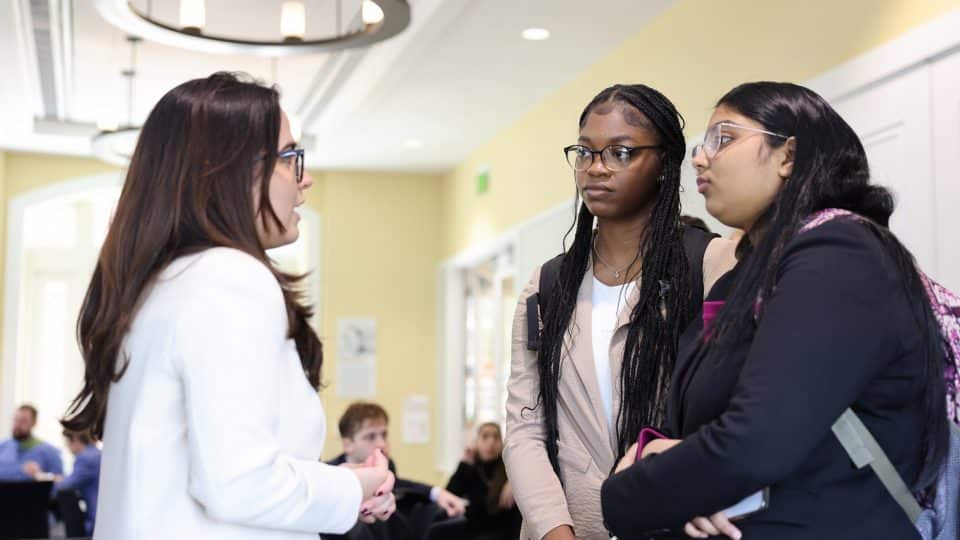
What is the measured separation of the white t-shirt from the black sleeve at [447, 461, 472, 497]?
387 centimetres

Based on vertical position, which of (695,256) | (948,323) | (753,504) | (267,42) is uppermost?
(267,42)

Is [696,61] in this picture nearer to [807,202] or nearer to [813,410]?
[807,202]

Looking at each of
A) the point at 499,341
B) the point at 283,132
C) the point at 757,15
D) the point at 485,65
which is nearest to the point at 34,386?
the point at 499,341

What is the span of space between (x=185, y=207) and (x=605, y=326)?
81 centimetres

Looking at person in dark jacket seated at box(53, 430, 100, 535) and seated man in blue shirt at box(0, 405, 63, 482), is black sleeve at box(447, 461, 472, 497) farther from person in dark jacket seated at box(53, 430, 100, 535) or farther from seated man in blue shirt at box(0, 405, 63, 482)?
seated man in blue shirt at box(0, 405, 63, 482)

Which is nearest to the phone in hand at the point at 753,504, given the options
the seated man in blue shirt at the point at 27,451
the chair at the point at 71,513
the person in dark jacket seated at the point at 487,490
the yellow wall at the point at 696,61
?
the yellow wall at the point at 696,61

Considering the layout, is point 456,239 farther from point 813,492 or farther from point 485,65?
point 813,492

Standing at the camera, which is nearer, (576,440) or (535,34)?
(576,440)

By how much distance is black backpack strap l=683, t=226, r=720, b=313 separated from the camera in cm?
202

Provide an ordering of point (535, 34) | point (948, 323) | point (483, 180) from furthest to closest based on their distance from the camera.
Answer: point (483, 180)
point (535, 34)
point (948, 323)

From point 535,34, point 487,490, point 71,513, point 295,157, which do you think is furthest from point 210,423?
point 71,513

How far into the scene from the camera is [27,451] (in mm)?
8703

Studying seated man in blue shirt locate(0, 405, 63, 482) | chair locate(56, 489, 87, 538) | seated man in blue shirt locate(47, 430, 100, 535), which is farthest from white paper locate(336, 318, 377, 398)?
chair locate(56, 489, 87, 538)

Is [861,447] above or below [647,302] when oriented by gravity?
below
